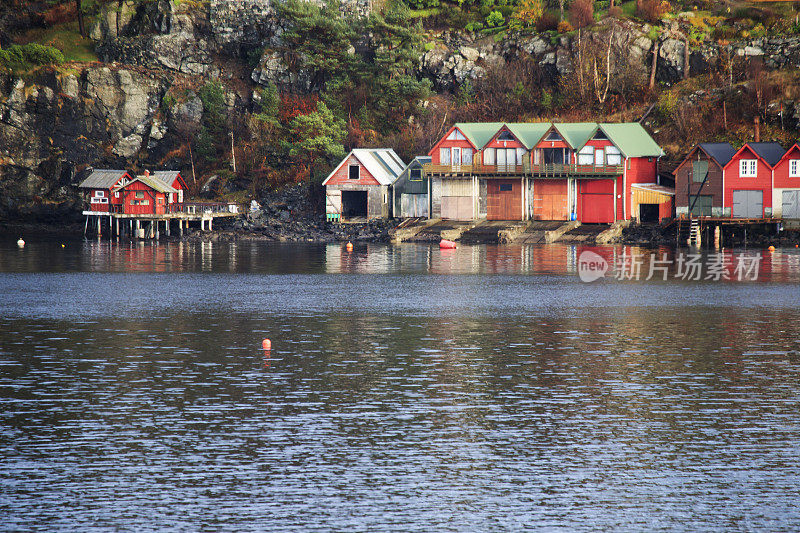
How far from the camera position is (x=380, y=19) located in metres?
110

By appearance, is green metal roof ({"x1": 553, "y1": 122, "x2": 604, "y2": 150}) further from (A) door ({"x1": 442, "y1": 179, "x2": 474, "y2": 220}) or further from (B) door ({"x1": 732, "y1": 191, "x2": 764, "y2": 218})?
(B) door ({"x1": 732, "y1": 191, "x2": 764, "y2": 218})

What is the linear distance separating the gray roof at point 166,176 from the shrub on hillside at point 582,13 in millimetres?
47741

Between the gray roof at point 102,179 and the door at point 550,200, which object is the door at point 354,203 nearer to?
the door at point 550,200

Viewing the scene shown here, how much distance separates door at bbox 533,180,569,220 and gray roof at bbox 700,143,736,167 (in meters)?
13.4

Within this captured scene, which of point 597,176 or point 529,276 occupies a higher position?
point 597,176

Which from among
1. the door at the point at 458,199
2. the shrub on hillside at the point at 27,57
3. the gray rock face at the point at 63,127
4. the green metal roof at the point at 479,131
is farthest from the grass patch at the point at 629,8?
the shrub on hillside at the point at 27,57

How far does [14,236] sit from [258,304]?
62860mm

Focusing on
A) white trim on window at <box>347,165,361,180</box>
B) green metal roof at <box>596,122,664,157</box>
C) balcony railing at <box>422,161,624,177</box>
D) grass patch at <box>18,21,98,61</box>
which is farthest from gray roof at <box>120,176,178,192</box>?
green metal roof at <box>596,122,664,157</box>

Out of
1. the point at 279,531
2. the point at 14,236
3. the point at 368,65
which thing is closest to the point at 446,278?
the point at 279,531

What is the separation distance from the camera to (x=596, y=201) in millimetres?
88625

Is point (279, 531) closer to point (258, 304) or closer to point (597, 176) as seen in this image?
point (258, 304)

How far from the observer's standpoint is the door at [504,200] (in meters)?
91.4

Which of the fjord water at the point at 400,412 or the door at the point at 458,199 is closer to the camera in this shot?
the fjord water at the point at 400,412

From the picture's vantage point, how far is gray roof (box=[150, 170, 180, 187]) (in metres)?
101
